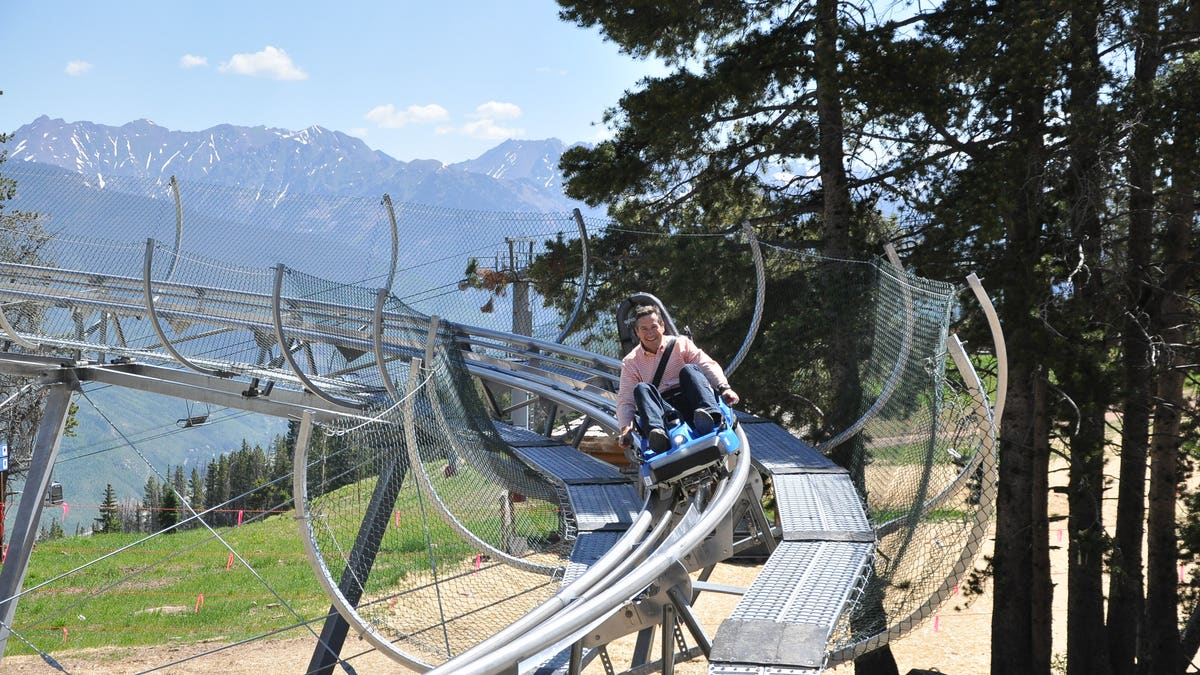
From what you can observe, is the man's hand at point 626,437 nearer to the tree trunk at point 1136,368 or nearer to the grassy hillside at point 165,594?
the tree trunk at point 1136,368

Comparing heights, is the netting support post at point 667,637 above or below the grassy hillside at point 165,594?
above

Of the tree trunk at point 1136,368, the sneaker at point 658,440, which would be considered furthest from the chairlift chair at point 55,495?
the tree trunk at point 1136,368

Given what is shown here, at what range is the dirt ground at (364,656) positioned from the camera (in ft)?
41.6

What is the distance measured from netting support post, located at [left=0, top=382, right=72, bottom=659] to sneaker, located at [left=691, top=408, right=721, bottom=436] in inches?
260

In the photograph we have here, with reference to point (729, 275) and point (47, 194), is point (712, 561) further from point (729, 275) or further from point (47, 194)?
point (47, 194)

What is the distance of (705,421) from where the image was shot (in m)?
5.63

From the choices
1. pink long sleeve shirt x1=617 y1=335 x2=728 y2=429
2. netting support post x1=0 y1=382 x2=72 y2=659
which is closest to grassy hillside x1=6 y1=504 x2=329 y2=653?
netting support post x1=0 y1=382 x2=72 y2=659

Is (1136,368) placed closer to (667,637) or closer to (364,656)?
(667,637)

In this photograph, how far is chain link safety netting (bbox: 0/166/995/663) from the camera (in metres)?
5.72

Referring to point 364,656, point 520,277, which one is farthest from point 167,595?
point 520,277

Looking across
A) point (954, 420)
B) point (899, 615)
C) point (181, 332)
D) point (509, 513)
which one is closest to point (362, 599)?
point (509, 513)

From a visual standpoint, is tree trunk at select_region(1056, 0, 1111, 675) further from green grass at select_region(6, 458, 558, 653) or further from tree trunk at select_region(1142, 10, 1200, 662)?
green grass at select_region(6, 458, 558, 653)

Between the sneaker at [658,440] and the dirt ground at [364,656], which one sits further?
the dirt ground at [364,656]

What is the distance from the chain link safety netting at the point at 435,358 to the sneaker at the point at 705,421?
96 centimetres
